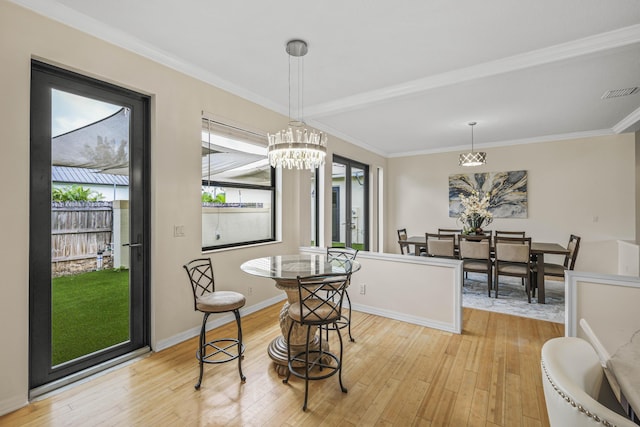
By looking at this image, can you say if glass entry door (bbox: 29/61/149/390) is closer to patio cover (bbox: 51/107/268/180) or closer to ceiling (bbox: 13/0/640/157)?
patio cover (bbox: 51/107/268/180)

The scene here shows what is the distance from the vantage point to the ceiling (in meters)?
2.18

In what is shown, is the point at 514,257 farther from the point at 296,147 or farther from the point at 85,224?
the point at 85,224

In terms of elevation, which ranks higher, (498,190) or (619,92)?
(619,92)

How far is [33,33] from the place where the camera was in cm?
204

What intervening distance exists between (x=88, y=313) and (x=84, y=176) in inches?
44.5

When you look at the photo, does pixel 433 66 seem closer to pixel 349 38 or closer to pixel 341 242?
pixel 349 38

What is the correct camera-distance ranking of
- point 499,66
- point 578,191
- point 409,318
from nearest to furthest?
point 499,66 → point 409,318 → point 578,191

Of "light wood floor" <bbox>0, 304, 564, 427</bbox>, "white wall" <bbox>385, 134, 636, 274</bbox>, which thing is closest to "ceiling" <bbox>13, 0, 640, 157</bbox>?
"white wall" <bbox>385, 134, 636, 274</bbox>

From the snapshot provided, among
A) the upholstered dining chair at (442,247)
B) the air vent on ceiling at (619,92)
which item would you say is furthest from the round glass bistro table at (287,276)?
the air vent on ceiling at (619,92)

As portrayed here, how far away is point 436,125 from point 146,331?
5.01 m

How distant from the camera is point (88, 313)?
2463mm

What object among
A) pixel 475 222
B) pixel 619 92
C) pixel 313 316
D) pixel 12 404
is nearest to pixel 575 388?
pixel 313 316

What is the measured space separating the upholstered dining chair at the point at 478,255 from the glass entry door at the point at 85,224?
4291 millimetres

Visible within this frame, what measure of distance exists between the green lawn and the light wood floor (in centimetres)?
31
